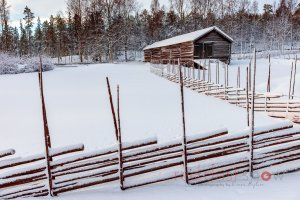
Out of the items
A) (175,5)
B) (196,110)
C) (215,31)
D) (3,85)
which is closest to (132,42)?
(175,5)

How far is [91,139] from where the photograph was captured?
8391 millimetres

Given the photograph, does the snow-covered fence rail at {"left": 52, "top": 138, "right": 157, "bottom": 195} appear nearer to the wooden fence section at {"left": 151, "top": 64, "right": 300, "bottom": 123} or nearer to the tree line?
the wooden fence section at {"left": 151, "top": 64, "right": 300, "bottom": 123}

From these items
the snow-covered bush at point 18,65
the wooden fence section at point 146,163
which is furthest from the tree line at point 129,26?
the wooden fence section at point 146,163

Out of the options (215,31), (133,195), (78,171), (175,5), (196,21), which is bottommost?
(133,195)

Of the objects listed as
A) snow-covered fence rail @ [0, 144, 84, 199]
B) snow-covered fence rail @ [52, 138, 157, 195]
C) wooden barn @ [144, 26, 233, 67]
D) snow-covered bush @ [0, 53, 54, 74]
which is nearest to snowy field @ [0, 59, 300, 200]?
snow-covered fence rail @ [52, 138, 157, 195]

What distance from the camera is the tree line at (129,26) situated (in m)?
47.0

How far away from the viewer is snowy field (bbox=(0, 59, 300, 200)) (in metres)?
4.96

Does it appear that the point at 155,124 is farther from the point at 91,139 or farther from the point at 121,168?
the point at 121,168

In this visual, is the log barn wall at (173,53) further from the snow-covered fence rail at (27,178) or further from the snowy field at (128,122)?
the snow-covered fence rail at (27,178)

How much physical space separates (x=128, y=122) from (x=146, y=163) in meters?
4.88

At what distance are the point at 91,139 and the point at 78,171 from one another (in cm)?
342

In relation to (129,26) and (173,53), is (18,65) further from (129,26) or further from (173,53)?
(129,26)

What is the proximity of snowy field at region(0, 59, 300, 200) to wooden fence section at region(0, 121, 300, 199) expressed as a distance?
0.70 ft

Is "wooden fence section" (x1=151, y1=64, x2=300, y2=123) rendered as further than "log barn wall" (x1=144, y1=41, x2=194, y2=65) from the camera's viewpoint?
No
